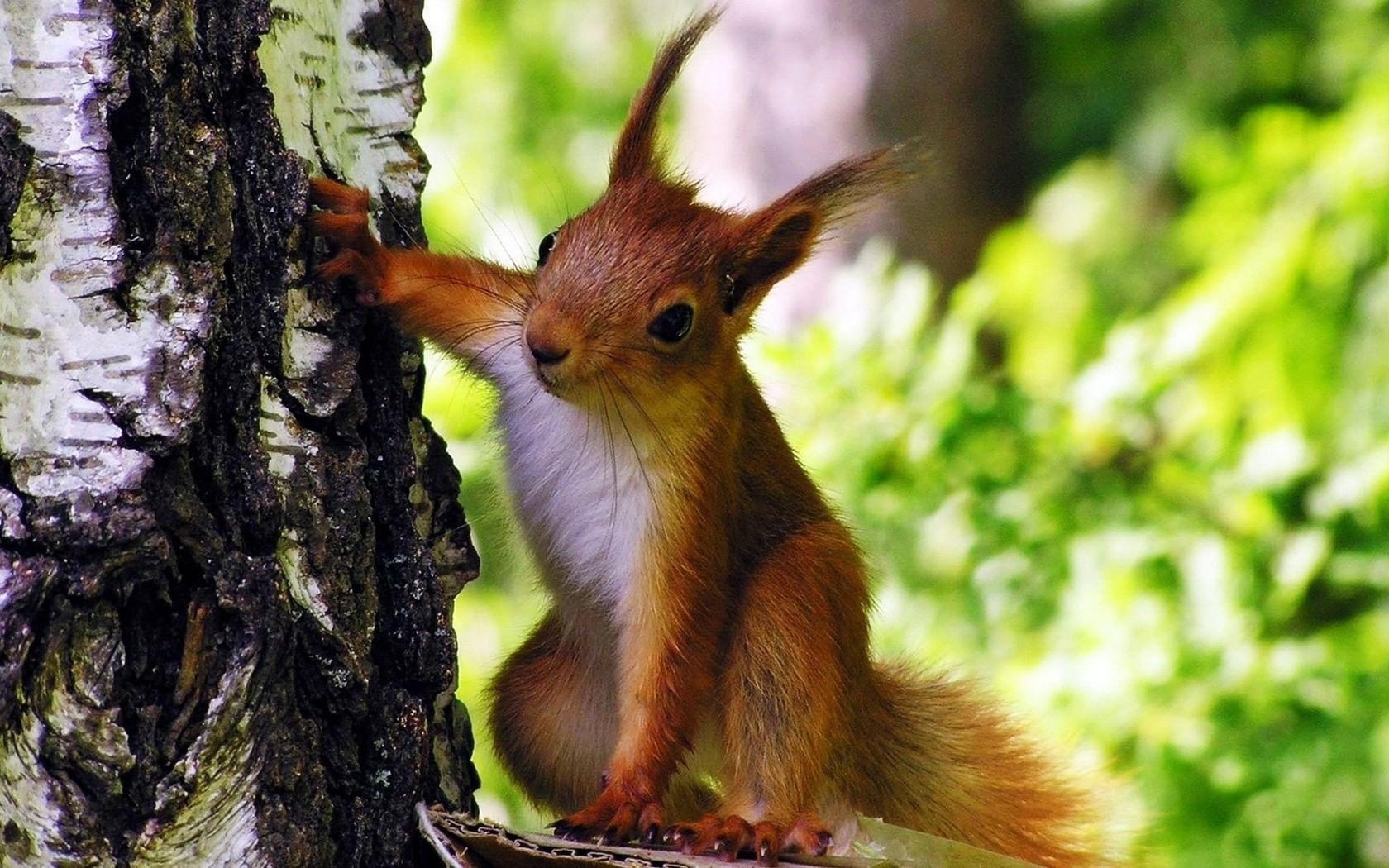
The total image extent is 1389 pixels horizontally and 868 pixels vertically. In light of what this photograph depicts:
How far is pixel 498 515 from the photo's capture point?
106 inches

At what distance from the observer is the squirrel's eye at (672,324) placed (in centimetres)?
237

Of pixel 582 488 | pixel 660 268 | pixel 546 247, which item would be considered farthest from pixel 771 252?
pixel 582 488

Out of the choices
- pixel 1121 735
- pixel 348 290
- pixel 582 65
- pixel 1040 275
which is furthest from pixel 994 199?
pixel 348 290

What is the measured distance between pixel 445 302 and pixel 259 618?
80 centimetres

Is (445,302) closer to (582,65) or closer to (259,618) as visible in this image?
(259,618)

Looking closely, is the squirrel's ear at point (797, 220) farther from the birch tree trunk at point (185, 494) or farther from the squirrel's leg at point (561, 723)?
the birch tree trunk at point (185, 494)

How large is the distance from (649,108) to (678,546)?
73 centimetres

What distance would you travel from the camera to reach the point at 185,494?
1.54 m

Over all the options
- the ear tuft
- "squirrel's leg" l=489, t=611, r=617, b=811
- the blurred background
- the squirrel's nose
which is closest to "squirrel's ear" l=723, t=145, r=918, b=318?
the ear tuft

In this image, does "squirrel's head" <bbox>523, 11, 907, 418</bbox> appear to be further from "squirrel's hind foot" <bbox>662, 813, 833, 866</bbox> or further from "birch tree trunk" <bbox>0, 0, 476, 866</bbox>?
"squirrel's hind foot" <bbox>662, 813, 833, 866</bbox>

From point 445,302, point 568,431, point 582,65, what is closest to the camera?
point 445,302

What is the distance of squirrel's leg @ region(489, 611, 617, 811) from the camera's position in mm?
2455

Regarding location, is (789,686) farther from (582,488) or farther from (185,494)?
(185,494)

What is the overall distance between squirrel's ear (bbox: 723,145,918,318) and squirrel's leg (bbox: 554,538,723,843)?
1.56 feet
